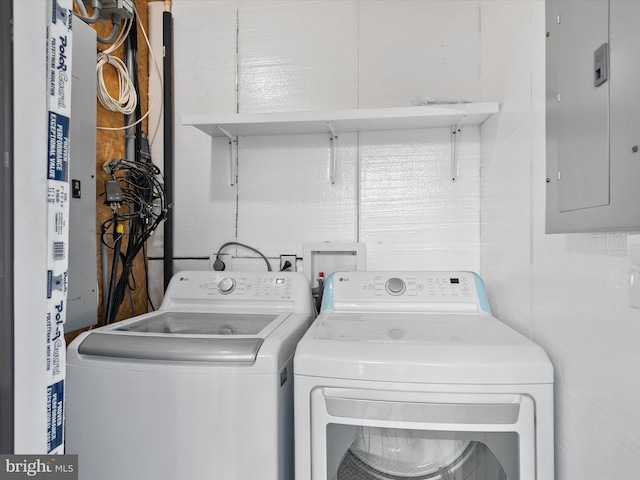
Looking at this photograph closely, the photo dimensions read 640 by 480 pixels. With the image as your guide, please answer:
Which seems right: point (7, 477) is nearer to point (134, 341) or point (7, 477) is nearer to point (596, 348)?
point (134, 341)

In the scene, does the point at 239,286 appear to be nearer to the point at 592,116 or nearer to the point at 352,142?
the point at 352,142

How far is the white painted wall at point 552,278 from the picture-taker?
707 millimetres

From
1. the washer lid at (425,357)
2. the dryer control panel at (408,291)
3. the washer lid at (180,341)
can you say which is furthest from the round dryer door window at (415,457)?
the dryer control panel at (408,291)

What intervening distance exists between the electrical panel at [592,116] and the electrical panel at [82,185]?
5.05 ft

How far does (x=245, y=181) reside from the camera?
5.97ft

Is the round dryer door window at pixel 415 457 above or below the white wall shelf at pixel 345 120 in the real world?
below

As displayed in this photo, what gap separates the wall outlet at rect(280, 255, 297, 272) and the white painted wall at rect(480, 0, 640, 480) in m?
0.92

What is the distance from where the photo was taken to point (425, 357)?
0.90 metres

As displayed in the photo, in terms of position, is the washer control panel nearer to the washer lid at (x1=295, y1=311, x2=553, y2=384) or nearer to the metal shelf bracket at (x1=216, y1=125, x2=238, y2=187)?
the washer lid at (x1=295, y1=311, x2=553, y2=384)

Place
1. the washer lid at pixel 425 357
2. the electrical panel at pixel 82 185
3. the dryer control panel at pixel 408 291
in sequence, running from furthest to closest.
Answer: the dryer control panel at pixel 408 291 < the electrical panel at pixel 82 185 < the washer lid at pixel 425 357

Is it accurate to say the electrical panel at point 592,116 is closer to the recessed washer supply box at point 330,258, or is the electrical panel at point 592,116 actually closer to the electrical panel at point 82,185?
the recessed washer supply box at point 330,258

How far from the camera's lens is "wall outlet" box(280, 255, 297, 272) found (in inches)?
69.1

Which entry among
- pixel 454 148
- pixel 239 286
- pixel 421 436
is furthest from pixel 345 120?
pixel 421 436

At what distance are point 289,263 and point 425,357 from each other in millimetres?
987
